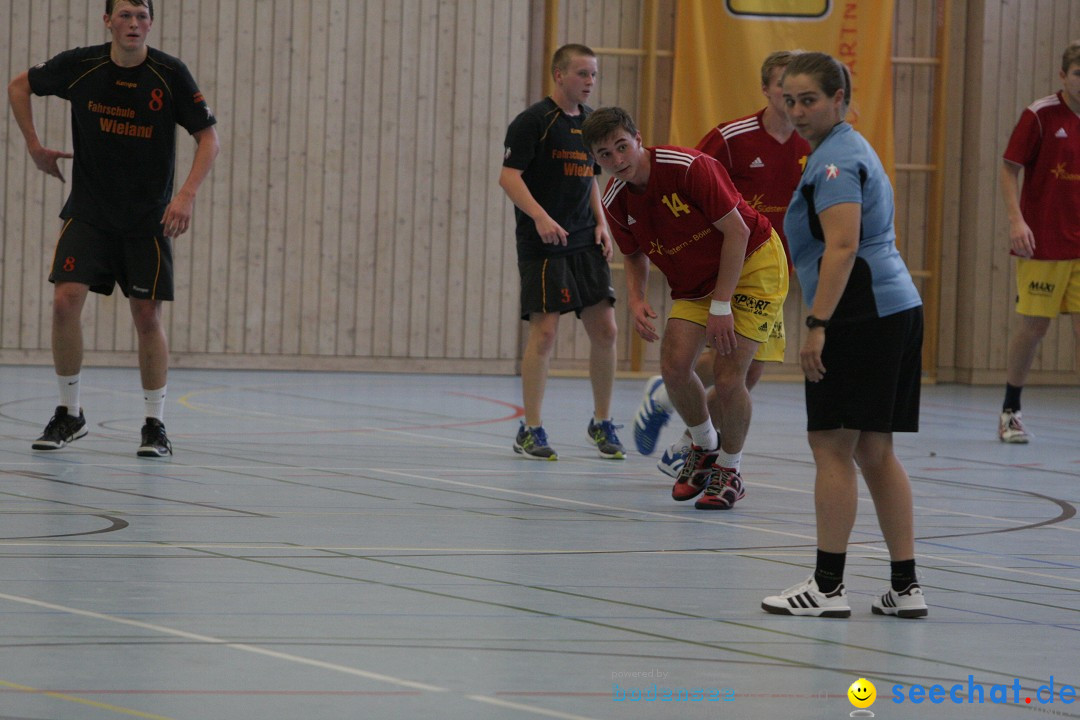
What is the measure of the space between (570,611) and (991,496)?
292 cm

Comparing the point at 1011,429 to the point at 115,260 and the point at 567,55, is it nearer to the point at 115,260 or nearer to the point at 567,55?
the point at 567,55

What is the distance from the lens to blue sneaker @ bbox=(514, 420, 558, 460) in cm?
643

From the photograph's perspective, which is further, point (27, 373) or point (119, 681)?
point (27, 373)

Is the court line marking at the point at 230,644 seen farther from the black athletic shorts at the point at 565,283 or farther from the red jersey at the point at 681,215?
the black athletic shorts at the point at 565,283

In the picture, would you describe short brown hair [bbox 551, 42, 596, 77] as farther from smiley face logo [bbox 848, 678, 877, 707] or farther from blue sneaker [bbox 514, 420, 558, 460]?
smiley face logo [bbox 848, 678, 877, 707]

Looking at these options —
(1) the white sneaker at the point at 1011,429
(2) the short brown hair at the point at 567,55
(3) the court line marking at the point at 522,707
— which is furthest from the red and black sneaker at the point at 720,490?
(1) the white sneaker at the point at 1011,429

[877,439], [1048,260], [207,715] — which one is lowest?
[207,715]

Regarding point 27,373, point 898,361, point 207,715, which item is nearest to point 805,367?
point 898,361

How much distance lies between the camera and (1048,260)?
314 inches

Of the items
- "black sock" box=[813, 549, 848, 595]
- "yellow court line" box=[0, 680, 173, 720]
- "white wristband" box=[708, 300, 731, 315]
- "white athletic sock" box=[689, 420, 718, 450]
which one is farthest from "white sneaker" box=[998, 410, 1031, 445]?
"yellow court line" box=[0, 680, 173, 720]

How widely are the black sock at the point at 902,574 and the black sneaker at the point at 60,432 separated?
3861 mm

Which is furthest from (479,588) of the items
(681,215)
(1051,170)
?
(1051,170)

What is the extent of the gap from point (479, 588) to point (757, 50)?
30.1 feet

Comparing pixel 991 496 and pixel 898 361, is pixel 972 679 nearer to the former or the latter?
pixel 898 361
